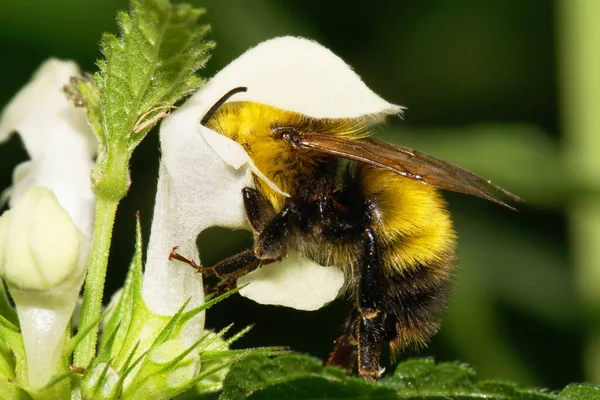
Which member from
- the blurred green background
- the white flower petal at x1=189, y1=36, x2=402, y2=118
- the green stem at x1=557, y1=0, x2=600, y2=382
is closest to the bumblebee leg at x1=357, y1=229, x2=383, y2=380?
the white flower petal at x1=189, y1=36, x2=402, y2=118

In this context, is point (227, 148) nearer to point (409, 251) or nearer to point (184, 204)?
point (184, 204)

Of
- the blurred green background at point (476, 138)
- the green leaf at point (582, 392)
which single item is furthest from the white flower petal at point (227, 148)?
the blurred green background at point (476, 138)

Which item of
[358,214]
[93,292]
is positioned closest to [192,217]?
[93,292]

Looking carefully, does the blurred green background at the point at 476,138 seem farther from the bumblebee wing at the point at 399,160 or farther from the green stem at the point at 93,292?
the green stem at the point at 93,292

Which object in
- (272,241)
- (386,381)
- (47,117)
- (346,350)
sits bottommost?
(346,350)

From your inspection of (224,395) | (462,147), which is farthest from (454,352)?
(224,395)
